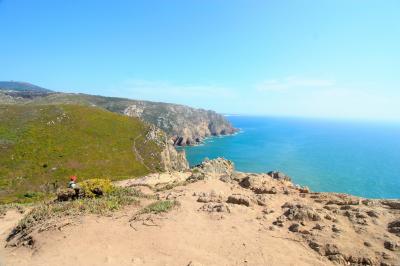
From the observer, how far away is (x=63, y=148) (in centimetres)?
7819

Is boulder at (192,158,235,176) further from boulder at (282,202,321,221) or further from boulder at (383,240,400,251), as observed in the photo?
boulder at (383,240,400,251)

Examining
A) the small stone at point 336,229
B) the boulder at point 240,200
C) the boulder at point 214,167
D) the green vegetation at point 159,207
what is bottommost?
the boulder at point 214,167

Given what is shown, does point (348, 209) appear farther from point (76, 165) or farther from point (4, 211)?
point (76, 165)

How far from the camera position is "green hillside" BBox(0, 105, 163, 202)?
206 ft

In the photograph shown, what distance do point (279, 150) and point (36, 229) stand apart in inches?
6893

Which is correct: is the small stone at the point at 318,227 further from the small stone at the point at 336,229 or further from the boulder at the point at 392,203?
the boulder at the point at 392,203

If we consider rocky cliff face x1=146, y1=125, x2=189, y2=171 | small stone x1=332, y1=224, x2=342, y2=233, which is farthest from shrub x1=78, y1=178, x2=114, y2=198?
rocky cliff face x1=146, y1=125, x2=189, y2=171

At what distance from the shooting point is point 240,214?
1942 centimetres

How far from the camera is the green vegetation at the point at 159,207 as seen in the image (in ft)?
63.0

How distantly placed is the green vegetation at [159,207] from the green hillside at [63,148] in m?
40.4

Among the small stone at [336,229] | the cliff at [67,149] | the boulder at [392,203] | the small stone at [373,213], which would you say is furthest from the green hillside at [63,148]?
the boulder at [392,203]

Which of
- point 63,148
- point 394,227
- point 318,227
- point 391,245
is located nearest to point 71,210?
point 318,227

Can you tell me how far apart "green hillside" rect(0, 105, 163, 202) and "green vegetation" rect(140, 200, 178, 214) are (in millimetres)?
40384

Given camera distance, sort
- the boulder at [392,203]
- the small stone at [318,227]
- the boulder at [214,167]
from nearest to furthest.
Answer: the small stone at [318,227]
the boulder at [392,203]
the boulder at [214,167]
